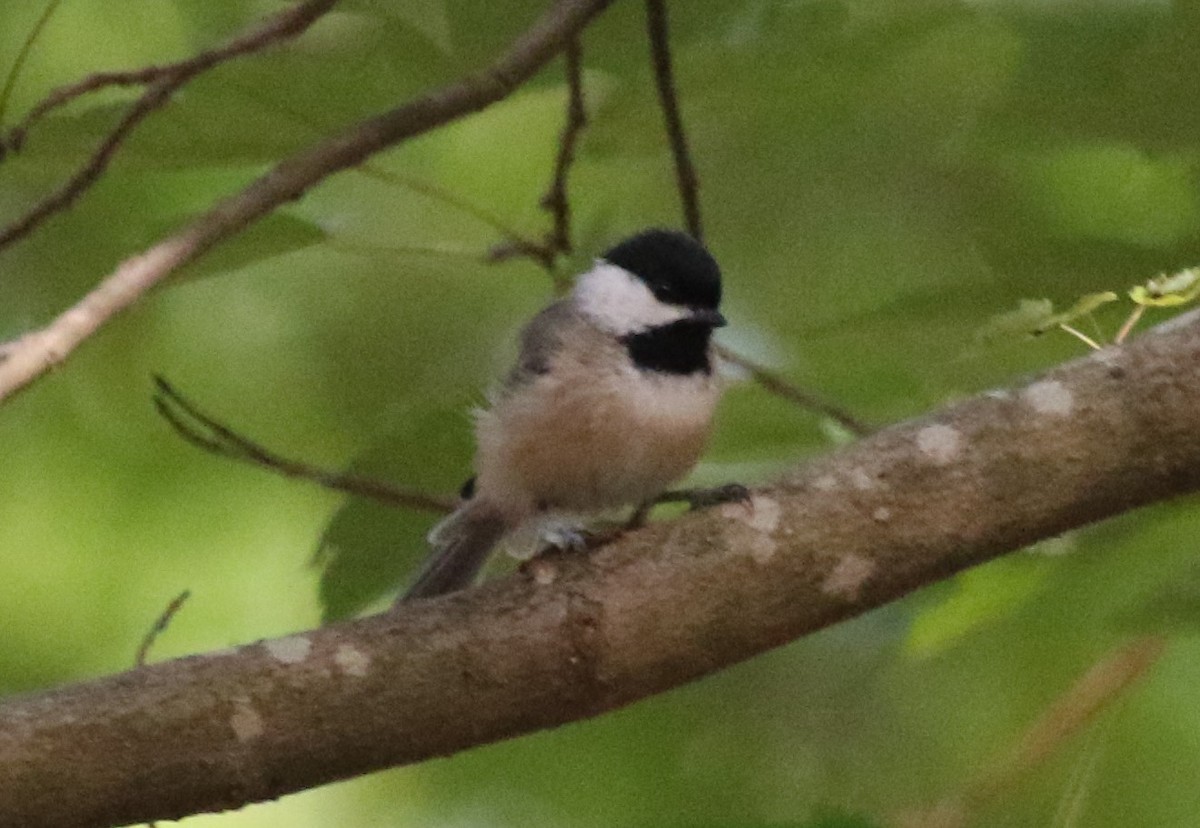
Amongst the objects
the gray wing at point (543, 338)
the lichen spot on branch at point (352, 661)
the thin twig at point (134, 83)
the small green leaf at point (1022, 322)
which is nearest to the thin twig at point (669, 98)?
the gray wing at point (543, 338)

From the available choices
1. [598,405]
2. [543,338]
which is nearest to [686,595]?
[598,405]

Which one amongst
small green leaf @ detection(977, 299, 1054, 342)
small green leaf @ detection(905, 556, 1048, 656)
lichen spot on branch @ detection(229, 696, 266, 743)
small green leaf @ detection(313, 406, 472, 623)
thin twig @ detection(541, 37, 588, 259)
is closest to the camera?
lichen spot on branch @ detection(229, 696, 266, 743)

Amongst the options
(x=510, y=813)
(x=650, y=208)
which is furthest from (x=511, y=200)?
(x=510, y=813)

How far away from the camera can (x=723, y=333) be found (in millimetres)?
1535

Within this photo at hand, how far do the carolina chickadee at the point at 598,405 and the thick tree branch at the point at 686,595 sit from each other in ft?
0.83

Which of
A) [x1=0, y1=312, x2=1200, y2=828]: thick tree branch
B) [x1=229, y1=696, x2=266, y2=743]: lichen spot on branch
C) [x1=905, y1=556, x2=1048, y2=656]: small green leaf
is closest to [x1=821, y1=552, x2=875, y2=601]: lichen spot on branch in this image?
[x1=0, y1=312, x2=1200, y2=828]: thick tree branch

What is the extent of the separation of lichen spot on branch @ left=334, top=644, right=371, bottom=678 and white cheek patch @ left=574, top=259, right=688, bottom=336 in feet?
1.71

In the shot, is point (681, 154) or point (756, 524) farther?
point (681, 154)

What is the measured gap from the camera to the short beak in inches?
55.8

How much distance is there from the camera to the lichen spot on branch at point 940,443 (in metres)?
1.05

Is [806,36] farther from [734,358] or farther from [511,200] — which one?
[511,200]

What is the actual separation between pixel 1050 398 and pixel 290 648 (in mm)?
556

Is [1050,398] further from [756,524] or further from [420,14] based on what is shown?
[420,14]

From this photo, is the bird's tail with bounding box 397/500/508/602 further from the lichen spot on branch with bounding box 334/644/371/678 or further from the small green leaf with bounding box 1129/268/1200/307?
the small green leaf with bounding box 1129/268/1200/307
